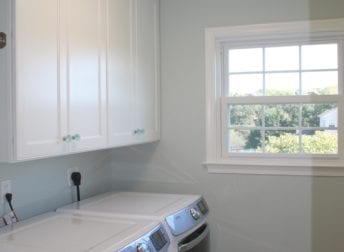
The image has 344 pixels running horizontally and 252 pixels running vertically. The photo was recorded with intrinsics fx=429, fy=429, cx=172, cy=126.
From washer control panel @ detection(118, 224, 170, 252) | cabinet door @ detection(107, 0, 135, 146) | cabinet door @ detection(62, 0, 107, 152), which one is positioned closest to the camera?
washer control panel @ detection(118, 224, 170, 252)

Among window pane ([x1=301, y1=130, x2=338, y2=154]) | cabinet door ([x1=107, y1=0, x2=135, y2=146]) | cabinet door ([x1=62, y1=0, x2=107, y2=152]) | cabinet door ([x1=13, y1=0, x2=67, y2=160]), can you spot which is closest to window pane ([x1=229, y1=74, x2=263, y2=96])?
window pane ([x1=301, y1=130, x2=338, y2=154])

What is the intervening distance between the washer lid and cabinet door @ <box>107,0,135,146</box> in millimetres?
356

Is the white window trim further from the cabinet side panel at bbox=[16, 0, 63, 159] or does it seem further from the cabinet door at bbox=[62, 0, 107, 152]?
the cabinet side panel at bbox=[16, 0, 63, 159]

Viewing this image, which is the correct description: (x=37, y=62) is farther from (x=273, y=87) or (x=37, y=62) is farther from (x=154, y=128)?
(x=273, y=87)

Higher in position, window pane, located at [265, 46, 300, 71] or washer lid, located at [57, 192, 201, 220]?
window pane, located at [265, 46, 300, 71]

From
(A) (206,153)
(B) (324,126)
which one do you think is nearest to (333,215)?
(B) (324,126)

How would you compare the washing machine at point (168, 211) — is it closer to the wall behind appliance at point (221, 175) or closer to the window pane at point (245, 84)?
the wall behind appliance at point (221, 175)

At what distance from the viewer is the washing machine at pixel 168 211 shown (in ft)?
7.00

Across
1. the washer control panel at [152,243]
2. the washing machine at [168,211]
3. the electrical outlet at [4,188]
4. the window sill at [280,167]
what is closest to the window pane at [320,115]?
the window sill at [280,167]

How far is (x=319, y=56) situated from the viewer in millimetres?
2695

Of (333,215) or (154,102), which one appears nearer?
(333,215)

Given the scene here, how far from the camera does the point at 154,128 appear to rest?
286 cm

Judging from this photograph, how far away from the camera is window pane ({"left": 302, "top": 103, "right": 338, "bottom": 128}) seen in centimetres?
268

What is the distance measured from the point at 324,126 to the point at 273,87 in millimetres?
403
